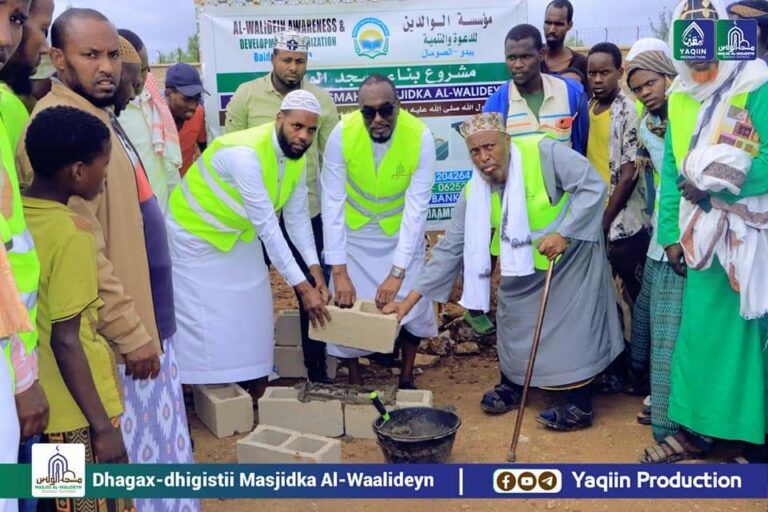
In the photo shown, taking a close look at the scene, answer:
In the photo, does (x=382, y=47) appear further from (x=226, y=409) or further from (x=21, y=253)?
(x=21, y=253)

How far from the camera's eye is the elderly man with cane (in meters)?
4.58

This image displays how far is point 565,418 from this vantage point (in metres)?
4.71

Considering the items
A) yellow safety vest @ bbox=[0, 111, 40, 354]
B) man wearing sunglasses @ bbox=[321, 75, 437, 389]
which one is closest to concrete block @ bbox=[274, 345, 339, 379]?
man wearing sunglasses @ bbox=[321, 75, 437, 389]

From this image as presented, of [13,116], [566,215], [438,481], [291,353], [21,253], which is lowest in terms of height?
[291,353]

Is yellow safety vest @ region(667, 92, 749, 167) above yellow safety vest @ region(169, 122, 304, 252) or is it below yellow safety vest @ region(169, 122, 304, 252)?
above

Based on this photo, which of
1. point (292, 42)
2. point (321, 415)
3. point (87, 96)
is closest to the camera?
point (87, 96)

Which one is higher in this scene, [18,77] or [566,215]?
[18,77]

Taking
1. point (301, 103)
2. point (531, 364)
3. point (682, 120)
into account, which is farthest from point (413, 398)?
point (682, 120)

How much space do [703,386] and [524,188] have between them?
1.42 meters

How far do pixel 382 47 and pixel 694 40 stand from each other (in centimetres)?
341

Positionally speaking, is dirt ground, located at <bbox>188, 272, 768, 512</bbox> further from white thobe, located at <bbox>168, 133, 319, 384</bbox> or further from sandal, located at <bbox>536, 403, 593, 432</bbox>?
white thobe, located at <bbox>168, 133, 319, 384</bbox>

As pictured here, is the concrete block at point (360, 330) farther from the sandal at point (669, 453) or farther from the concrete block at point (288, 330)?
the sandal at point (669, 453)

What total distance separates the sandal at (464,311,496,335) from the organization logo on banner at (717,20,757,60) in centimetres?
314

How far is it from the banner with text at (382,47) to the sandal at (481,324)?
1632 millimetres
